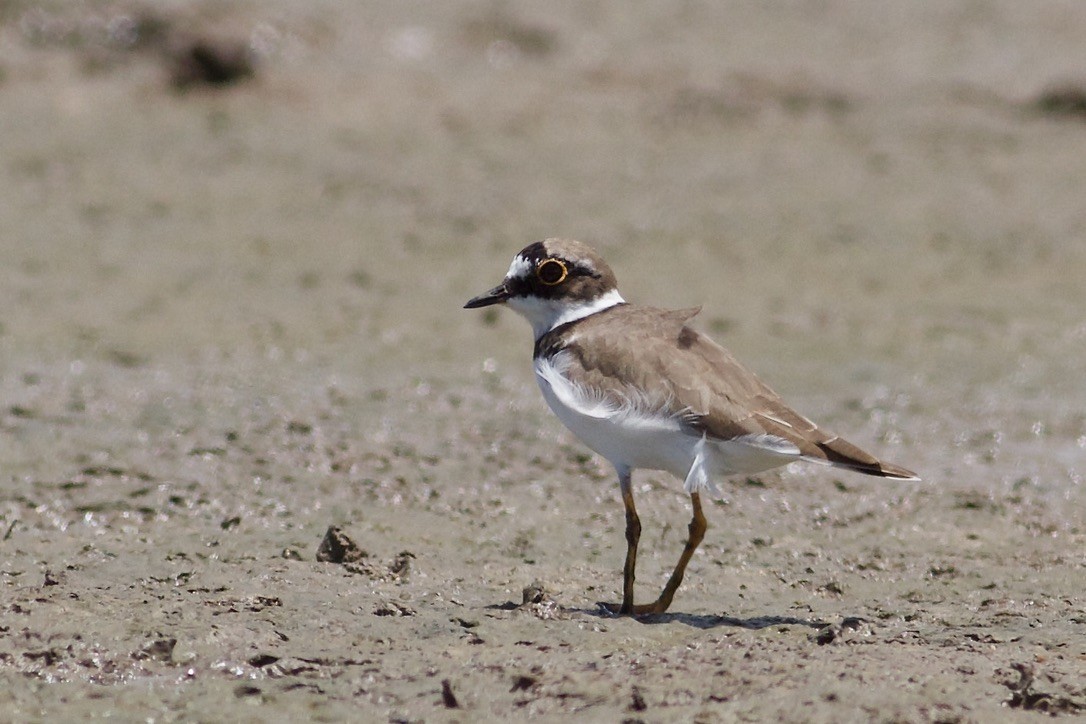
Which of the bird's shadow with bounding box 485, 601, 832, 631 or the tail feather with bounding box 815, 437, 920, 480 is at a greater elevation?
the tail feather with bounding box 815, 437, 920, 480

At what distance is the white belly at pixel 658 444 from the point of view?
488 cm

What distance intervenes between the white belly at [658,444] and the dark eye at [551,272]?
0.62 meters

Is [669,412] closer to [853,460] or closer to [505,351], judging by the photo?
[853,460]

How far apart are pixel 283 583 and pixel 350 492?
1405mm

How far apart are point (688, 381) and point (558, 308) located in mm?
884

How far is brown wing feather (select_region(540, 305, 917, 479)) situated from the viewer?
15.8 feet

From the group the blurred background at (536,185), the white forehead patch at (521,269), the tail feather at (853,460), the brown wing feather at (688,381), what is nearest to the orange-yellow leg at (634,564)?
the brown wing feather at (688,381)

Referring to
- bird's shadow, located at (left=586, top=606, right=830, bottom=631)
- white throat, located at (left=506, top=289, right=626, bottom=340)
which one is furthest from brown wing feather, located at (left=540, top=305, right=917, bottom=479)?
bird's shadow, located at (left=586, top=606, right=830, bottom=631)

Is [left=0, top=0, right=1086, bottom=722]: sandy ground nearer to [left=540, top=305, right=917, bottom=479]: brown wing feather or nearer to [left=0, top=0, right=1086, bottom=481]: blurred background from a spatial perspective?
[left=0, top=0, right=1086, bottom=481]: blurred background

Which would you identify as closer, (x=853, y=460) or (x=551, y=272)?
(x=853, y=460)

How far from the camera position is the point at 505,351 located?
9.11 m

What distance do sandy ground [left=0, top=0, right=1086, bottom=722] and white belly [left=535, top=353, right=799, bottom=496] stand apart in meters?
0.50

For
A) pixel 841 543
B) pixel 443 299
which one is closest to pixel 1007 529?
pixel 841 543

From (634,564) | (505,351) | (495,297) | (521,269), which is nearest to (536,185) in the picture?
(505,351)
